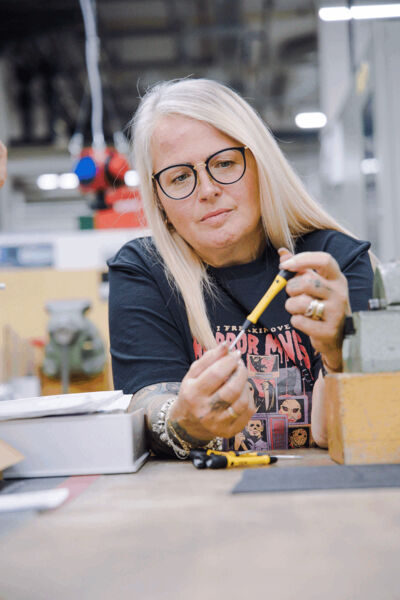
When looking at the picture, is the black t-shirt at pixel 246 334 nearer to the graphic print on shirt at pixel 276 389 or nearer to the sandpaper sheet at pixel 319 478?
the graphic print on shirt at pixel 276 389

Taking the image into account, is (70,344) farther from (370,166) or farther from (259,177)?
(259,177)

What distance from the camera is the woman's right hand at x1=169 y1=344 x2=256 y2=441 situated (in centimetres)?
85

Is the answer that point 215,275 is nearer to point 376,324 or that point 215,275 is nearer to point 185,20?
point 376,324

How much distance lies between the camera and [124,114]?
10.2 m

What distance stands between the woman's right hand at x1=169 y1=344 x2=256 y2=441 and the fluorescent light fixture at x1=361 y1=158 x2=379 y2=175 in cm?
262

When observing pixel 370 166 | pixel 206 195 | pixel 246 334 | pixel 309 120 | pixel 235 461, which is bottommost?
pixel 235 461

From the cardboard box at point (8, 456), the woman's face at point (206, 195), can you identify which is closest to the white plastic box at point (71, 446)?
the cardboard box at point (8, 456)

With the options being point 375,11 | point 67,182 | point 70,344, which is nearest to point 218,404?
point 375,11

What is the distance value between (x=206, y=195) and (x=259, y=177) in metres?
0.13

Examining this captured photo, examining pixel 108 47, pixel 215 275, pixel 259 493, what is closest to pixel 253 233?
pixel 215 275

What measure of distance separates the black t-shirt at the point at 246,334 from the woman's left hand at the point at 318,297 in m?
0.30

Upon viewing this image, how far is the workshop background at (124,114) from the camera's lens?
3.35 meters

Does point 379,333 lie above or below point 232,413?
above

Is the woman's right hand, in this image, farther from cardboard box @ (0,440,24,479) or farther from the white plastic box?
cardboard box @ (0,440,24,479)
